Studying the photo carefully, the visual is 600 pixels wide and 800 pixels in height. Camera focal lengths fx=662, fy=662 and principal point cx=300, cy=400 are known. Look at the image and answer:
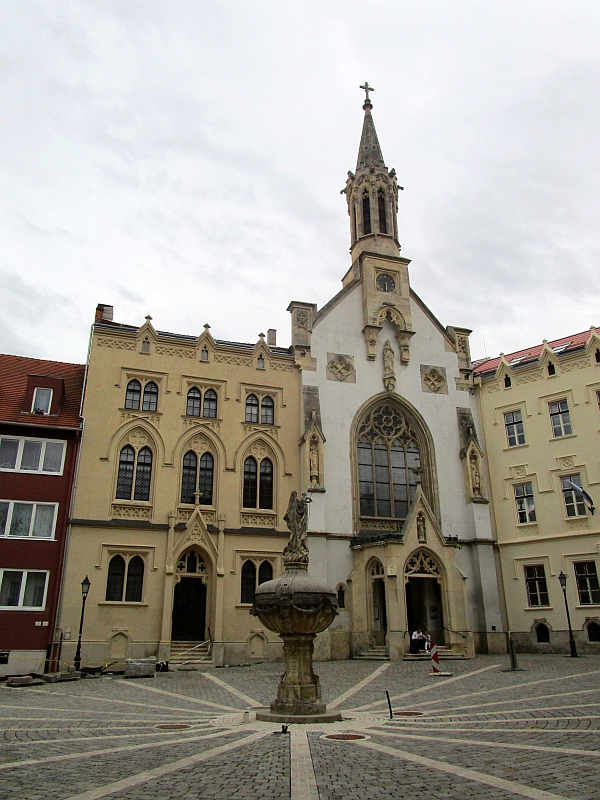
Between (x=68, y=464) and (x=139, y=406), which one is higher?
(x=139, y=406)

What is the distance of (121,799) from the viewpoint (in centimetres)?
715

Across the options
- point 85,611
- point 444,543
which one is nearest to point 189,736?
point 85,611

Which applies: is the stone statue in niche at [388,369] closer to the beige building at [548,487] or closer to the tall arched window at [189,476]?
the beige building at [548,487]

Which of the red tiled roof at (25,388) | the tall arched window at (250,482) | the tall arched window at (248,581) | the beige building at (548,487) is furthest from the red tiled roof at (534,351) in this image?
the red tiled roof at (25,388)

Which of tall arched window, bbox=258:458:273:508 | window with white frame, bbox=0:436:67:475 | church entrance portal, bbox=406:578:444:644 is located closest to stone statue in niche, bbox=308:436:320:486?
tall arched window, bbox=258:458:273:508

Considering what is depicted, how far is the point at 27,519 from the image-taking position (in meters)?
26.7

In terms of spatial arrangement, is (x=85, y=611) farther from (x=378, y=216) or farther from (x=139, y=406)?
(x=378, y=216)

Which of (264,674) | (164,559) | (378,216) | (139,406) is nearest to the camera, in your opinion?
(264,674)

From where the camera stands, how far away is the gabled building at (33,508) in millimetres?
25391

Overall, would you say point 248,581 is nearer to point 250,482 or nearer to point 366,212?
point 250,482

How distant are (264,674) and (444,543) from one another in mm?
10919

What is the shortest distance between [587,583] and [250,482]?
16.1 metres

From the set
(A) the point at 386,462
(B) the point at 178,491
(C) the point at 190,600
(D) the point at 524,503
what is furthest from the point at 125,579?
(D) the point at 524,503

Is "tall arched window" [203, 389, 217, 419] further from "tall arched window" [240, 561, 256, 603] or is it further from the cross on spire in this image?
the cross on spire
